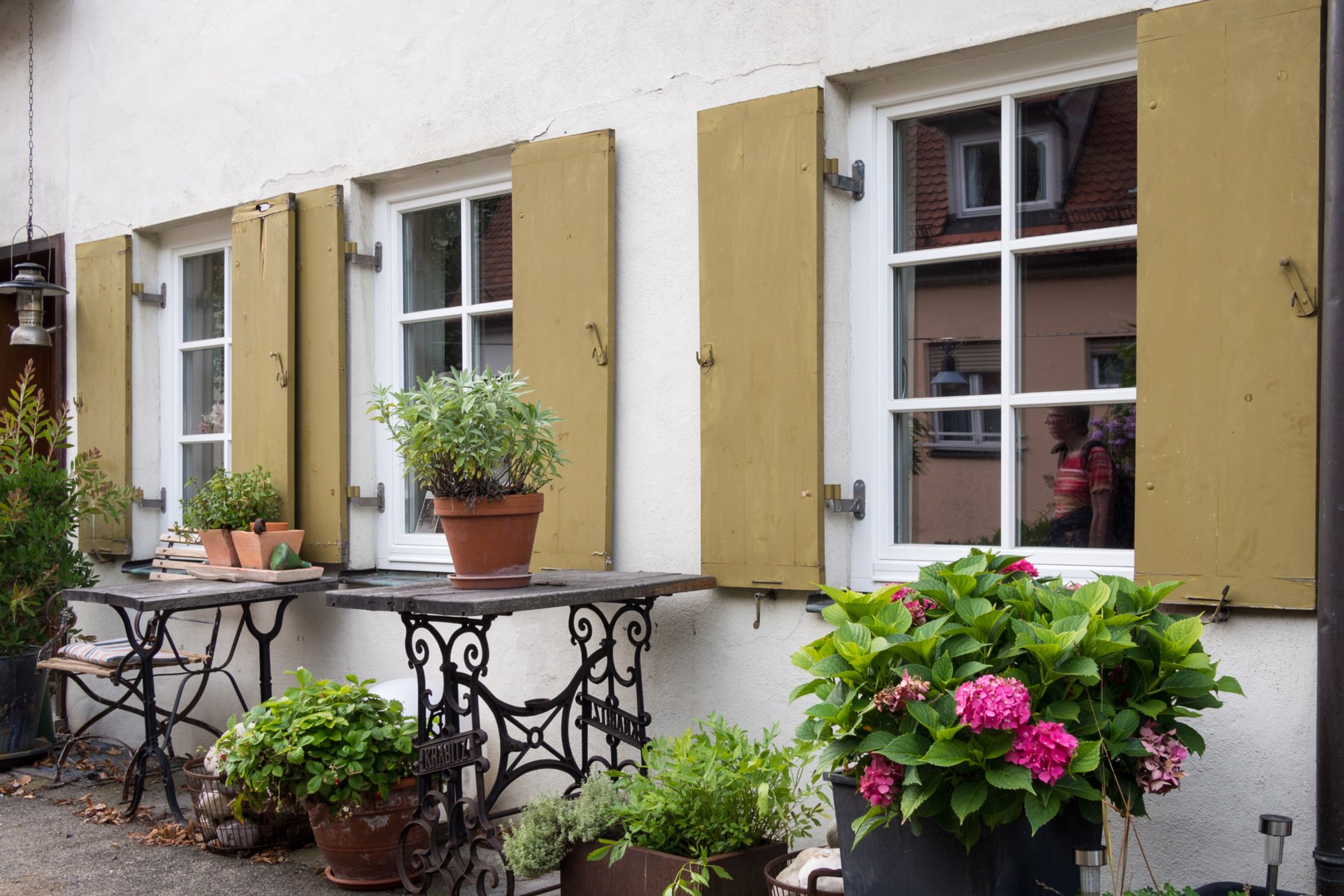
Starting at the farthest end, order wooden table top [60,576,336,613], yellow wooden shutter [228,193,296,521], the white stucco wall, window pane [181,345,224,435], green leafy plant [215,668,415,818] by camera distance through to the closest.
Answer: window pane [181,345,224,435] < yellow wooden shutter [228,193,296,521] < wooden table top [60,576,336,613] < green leafy plant [215,668,415,818] < the white stucco wall

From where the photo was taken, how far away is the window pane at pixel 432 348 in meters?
4.85

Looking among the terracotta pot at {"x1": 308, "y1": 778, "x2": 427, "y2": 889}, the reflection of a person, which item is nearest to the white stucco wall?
the reflection of a person

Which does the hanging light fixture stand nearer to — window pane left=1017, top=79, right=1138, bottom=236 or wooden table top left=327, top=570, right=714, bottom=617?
wooden table top left=327, top=570, right=714, bottom=617

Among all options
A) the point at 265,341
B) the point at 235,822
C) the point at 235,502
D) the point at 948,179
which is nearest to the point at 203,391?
the point at 265,341

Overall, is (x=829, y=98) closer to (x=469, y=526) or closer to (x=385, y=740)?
(x=469, y=526)

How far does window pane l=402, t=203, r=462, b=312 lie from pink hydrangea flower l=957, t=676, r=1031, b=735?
2.99 metres

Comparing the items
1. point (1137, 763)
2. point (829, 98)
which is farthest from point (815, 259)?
point (1137, 763)

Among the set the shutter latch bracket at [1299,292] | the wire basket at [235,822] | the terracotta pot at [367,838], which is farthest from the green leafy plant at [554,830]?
the shutter latch bracket at [1299,292]

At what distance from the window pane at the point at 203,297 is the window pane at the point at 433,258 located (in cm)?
124

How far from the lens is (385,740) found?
386 centimetres

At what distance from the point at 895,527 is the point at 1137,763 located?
126 centimetres

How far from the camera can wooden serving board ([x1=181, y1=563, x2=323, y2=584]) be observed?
15.7 feet

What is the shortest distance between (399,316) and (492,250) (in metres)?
0.53

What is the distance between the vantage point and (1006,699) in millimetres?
2342
